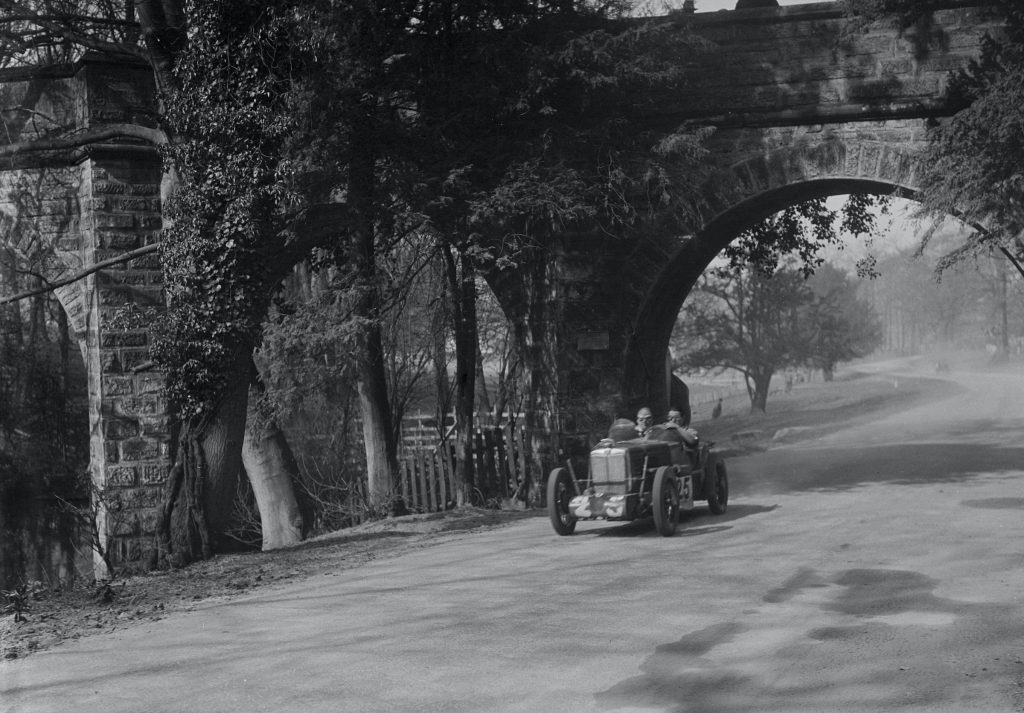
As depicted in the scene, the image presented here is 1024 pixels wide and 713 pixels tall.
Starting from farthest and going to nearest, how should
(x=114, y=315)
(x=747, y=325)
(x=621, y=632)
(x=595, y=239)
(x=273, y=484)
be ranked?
(x=747, y=325) < (x=273, y=484) < (x=595, y=239) < (x=114, y=315) < (x=621, y=632)

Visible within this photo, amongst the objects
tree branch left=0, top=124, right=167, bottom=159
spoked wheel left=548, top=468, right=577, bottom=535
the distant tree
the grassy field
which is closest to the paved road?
spoked wheel left=548, top=468, right=577, bottom=535

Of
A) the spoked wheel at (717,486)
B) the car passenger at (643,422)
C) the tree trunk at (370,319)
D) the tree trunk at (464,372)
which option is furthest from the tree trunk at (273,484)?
the spoked wheel at (717,486)

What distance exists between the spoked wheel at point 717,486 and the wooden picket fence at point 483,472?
13.2 ft

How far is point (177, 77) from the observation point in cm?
1338

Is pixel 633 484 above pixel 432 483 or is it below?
above

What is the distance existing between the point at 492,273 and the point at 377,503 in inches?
156

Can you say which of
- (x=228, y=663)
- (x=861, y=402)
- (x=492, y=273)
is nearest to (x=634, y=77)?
(x=492, y=273)

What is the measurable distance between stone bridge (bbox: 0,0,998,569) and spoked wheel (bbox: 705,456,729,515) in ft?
11.4

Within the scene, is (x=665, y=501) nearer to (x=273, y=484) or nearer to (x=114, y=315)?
(x=273, y=484)

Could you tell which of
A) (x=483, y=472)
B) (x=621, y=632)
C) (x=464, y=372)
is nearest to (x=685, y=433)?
(x=483, y=472)

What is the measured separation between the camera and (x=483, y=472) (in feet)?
57.7

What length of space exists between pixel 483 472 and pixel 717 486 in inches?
196

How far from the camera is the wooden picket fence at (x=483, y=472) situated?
1719 centimetres

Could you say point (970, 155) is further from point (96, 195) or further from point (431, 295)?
Result: point (96, 195)
